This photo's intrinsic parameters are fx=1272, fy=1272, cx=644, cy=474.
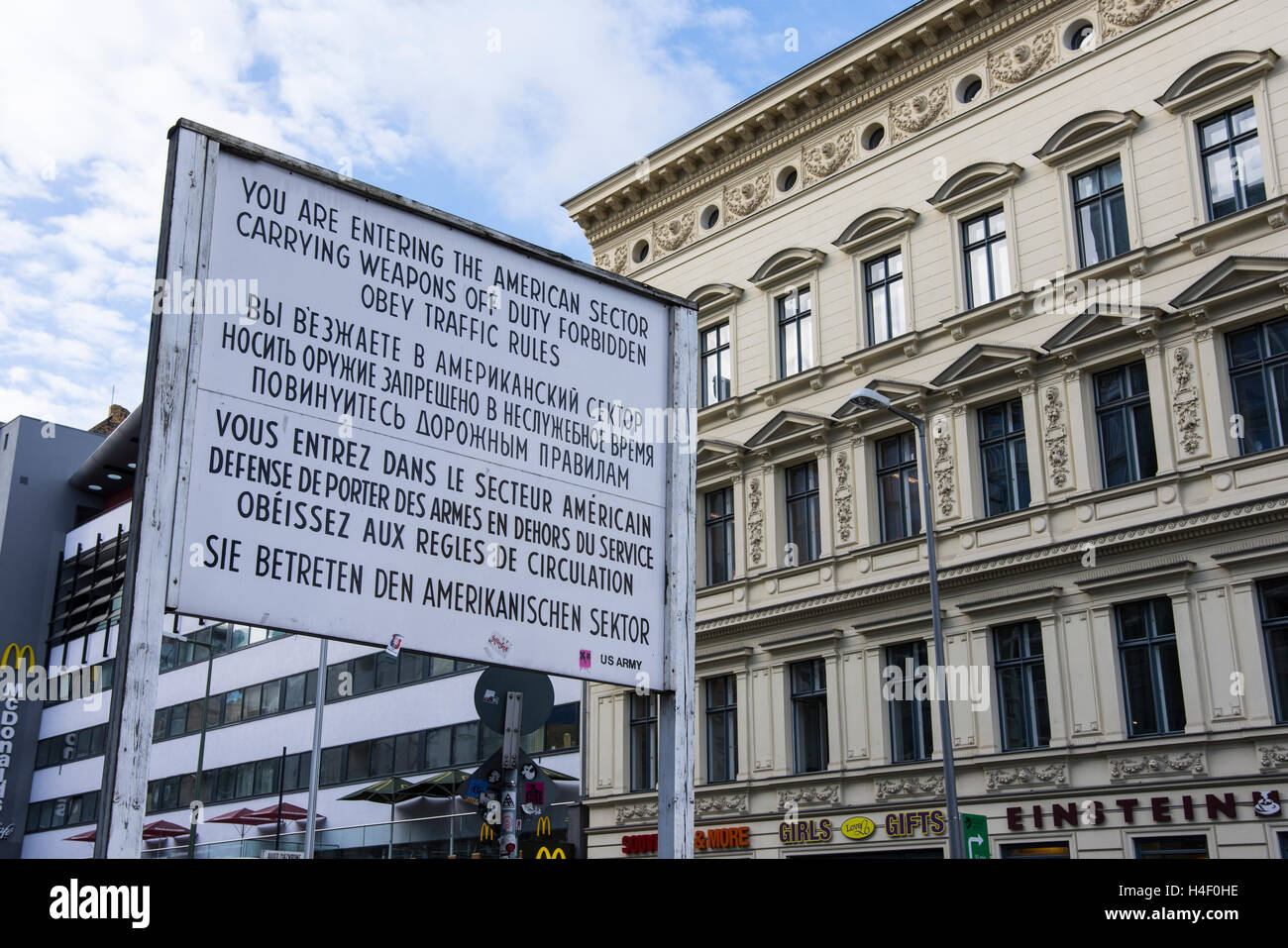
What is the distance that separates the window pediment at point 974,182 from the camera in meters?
25.8

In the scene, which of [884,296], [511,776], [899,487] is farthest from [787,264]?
[511,776]

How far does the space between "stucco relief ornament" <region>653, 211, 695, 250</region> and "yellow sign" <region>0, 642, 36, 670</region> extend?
51.5 meters

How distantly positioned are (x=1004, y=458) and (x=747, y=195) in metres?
10.7

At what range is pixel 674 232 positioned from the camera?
3384 centimetres

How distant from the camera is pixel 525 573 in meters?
5.93

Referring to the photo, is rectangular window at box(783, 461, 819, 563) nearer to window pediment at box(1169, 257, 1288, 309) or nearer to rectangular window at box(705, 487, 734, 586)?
rectangular window at box(705, 487, 734, 586)

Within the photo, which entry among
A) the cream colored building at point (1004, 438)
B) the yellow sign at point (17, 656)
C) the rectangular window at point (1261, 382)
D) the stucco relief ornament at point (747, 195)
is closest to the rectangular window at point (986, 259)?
the cream colored building at point (1004, 438)

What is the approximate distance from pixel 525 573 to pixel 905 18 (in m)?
24.9

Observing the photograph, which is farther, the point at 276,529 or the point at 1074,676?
the point at 1074,676

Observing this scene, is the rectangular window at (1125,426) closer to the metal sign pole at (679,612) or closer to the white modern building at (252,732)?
Answer: the white modern building at (252,732)

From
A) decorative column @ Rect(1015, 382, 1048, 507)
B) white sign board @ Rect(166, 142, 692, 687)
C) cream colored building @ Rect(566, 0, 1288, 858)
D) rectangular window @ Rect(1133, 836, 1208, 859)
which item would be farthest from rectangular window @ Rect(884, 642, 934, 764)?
white sign board @ Rect(166, 142, 692, 687)
